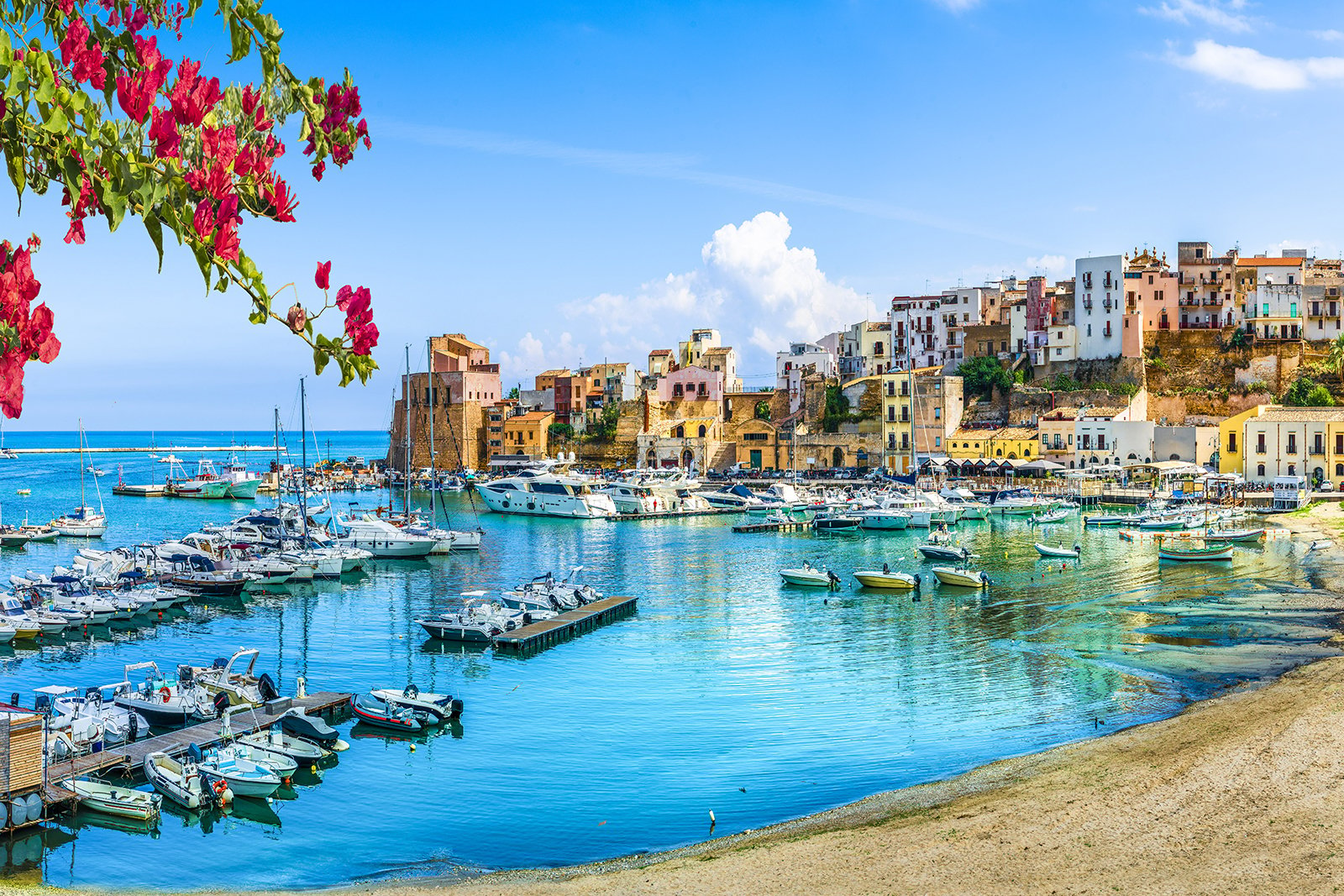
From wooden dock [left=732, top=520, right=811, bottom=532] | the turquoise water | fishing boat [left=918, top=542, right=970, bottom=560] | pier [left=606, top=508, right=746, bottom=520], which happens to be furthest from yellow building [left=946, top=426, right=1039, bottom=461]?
fishing boat [left=918, top=542, right=970, bottom=560]

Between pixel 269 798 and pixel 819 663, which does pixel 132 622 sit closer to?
pixel 269 798

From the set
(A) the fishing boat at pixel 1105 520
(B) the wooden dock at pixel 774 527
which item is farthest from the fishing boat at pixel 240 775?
(A) the fishing boat at pixel 1105 520

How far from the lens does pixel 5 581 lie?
43.9 meters

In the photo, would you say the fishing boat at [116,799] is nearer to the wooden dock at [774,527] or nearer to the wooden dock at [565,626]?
the wooden dock at [565,626]

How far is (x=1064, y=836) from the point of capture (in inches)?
611

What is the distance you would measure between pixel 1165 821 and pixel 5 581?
142 feet

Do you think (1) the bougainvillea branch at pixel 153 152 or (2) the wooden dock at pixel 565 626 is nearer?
(1) the bougainvillea branch at pixel 153 152

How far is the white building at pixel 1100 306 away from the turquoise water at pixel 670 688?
36.5m

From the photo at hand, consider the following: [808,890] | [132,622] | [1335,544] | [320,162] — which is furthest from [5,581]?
[1335,544]

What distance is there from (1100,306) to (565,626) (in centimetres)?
6302

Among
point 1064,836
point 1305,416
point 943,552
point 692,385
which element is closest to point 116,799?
point 1064,836

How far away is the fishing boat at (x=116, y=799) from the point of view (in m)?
18.2

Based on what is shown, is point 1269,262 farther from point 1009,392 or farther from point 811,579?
point 811,579

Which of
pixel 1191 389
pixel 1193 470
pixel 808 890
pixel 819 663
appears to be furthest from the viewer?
pixel 1191 389
